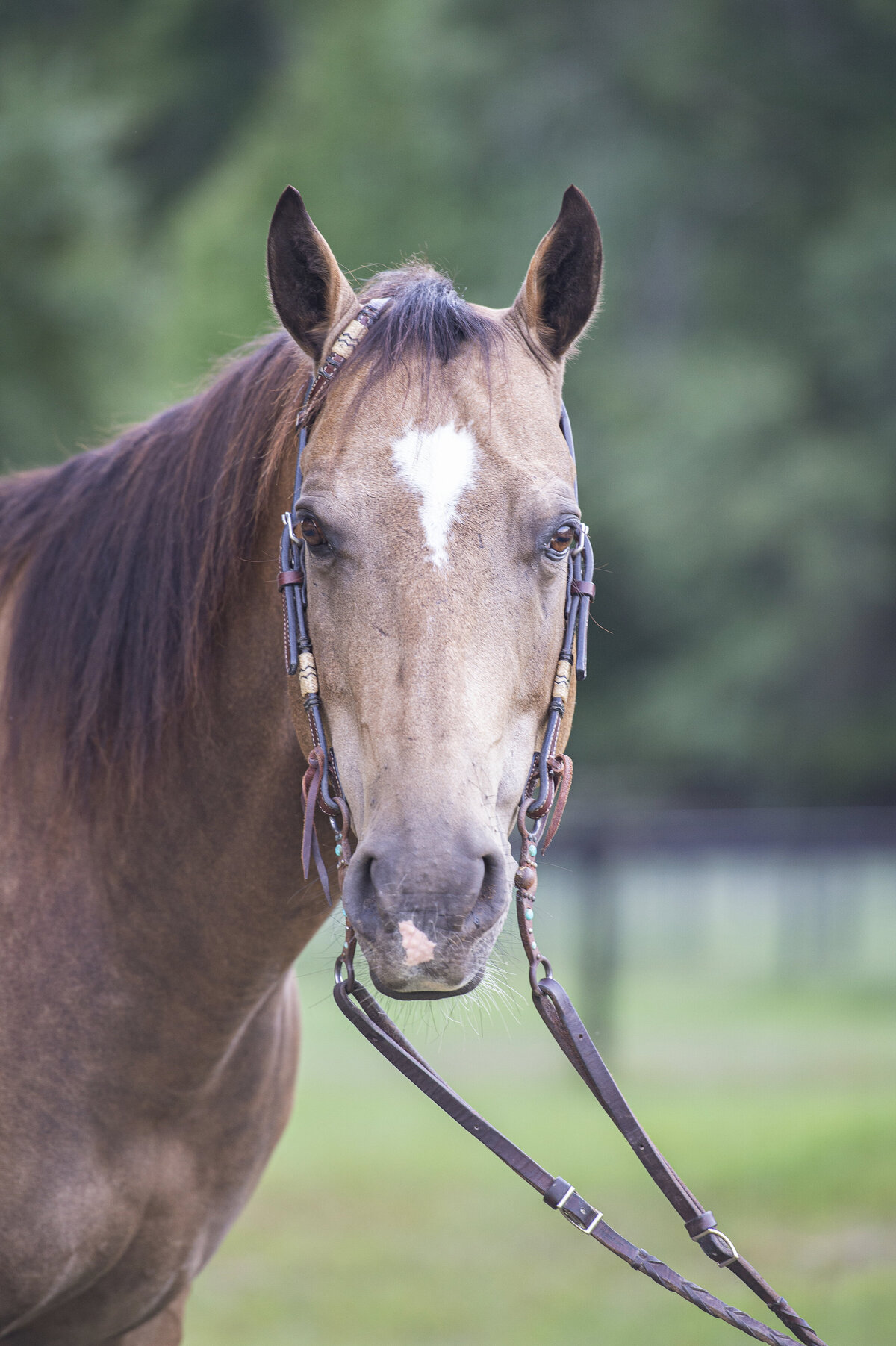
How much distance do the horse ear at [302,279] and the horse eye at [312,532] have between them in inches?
14.1

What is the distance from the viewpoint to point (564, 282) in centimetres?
228

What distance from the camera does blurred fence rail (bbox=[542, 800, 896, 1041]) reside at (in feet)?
37.6

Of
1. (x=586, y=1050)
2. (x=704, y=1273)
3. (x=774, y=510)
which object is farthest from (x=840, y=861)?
(x=586, y=1050)

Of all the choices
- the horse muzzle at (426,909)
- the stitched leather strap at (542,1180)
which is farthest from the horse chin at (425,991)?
the stitched leather strap at (542,1180)

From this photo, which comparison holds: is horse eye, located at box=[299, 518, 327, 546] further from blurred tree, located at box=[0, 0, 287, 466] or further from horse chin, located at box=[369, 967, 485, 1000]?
blurred tree, located at box=[0, 0, 287, 466]

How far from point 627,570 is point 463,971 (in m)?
19.5

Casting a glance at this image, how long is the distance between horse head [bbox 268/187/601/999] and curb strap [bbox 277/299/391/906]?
22 millimetres

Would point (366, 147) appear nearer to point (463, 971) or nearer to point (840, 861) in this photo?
point (840, 861)

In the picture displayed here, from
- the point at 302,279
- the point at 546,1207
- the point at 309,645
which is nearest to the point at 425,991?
the point at 309,645

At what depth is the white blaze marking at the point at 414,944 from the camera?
5.86 feet

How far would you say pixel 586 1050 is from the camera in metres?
2.15

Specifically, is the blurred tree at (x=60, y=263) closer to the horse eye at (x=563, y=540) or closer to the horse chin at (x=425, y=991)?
the horse eye at (x=563, y=540)

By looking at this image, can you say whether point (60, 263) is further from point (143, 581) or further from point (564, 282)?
point (564, 282)

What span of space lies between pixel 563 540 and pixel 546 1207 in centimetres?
488
